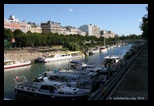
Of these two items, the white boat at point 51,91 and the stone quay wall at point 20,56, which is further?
the stone quay wall at point 20,56

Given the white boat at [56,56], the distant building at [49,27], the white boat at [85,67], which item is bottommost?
the white boat at [85,67]

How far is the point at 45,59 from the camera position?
38375 mm

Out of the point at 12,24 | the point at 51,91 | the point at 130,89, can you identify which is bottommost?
the point at 51,91

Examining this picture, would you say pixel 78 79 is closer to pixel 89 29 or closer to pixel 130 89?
pixel 130 89

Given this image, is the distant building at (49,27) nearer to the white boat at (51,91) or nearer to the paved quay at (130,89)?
the white boat at (51,91)

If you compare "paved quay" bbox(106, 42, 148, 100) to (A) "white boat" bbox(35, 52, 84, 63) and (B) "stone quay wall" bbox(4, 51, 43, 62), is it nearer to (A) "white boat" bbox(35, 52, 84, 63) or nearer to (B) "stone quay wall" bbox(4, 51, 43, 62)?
(A) "white boat" bbox(35, 52, 84, 63)

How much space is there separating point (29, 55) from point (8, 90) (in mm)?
25918

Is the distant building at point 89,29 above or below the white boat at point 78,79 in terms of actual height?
above

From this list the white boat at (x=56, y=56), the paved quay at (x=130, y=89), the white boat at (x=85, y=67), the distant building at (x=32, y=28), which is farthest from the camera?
the distant building at (x=32, y=28)

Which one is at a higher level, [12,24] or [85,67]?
[12,24]

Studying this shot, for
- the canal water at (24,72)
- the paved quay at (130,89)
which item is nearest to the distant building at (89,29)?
the canal water at (24,72)

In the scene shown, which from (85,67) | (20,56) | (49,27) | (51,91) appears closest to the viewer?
(51,91)

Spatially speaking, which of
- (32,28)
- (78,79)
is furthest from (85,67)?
(32,28)
